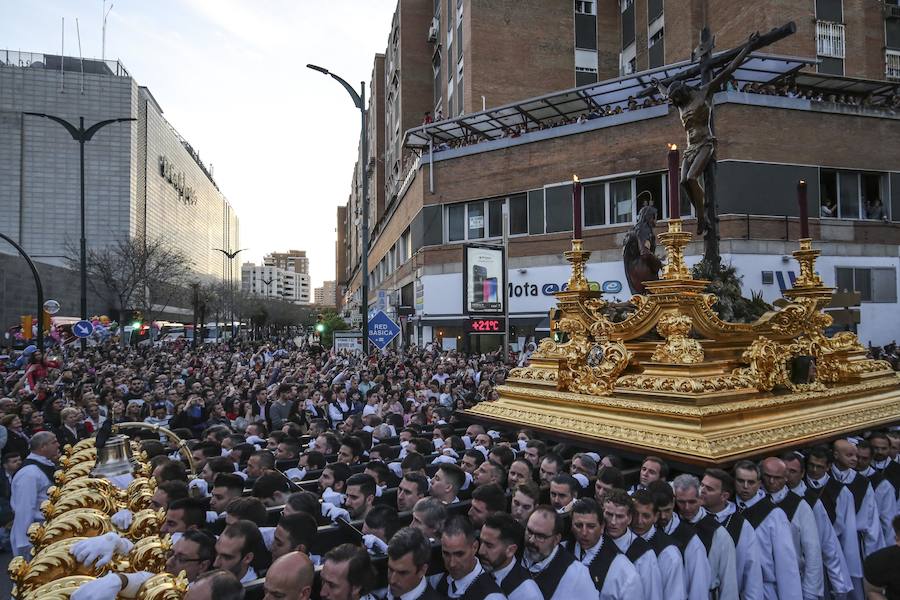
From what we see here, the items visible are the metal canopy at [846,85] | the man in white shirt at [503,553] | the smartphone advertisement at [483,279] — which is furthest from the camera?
the metal canopy at [846,85]

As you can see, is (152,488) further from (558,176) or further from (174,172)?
(174,172)

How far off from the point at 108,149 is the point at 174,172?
73.9 ft

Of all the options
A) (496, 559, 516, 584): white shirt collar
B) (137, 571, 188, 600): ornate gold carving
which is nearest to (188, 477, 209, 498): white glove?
(496, 559, 516, 584): white shirt collar

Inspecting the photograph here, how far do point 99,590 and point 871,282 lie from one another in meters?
27.7

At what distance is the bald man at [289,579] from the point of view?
2.82 m

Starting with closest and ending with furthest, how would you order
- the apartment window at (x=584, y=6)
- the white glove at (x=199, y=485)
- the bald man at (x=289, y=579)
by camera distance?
the bald man at (x=289, y=579) → the white glove at (x=199, y=485) → the apartment window at (x=584, y=6)

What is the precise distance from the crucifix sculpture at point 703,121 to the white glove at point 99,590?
7539mm

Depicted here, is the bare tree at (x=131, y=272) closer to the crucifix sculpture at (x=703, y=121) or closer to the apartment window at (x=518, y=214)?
the apartment window at (x=518, y=214)

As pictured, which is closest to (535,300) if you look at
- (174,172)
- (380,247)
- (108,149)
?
(380,247)

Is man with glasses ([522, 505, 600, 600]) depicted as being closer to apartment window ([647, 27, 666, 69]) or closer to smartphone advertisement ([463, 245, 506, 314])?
smartphone advertisement ([463, 245, 506, 314])

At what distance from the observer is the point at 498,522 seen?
3.72 m

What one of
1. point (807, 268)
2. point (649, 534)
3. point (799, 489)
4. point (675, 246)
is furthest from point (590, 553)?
point (807, 268)

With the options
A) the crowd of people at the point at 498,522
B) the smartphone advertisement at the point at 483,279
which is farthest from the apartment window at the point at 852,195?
the crowd of people at the point at 498,522

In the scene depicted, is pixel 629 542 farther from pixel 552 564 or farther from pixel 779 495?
pixel 779 495
